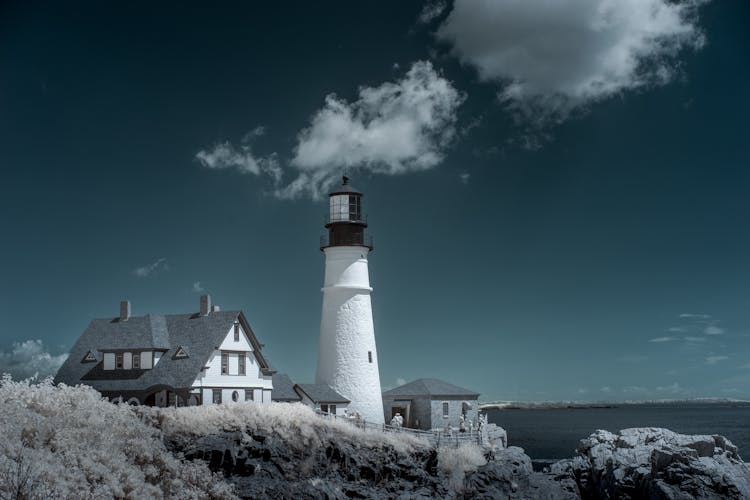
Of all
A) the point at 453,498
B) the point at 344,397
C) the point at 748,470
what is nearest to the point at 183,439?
the point at 453,498

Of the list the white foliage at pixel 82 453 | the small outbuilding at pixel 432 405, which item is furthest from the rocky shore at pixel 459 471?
the small outbuilding at pixel 432 405

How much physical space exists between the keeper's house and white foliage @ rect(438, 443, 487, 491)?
10.0m

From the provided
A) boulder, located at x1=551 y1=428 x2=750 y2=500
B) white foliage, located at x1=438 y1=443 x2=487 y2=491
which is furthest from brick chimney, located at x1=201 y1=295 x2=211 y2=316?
boulder, located at x1=551 y1=428 x2=750 y2=500

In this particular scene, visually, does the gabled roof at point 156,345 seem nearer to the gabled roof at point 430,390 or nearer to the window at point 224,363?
the window at point 224,363

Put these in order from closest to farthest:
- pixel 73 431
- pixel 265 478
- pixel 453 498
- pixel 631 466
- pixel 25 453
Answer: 1. pixel 25 453
2. pixel 73 431
3. pixel 265 478
4. pixel 453 498
5. pixel 631 466

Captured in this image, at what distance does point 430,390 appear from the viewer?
48.8 meters

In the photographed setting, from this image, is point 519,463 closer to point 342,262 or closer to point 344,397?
point 344,397

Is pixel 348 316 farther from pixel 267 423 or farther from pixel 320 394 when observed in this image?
pixel 267 423

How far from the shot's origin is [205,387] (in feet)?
123

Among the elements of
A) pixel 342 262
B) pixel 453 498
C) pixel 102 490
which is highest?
pixel 342 262

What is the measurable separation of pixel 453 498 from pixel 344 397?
1240cm

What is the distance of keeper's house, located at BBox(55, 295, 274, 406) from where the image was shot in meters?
37.6

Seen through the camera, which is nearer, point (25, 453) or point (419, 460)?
point (25, 453)

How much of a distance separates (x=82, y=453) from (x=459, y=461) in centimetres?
2007
